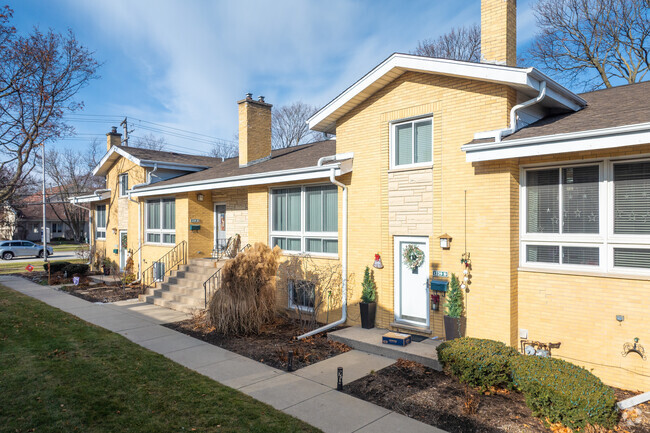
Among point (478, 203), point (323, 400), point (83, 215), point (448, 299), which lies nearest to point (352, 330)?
point (448, 299)

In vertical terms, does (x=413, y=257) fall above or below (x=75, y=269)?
above

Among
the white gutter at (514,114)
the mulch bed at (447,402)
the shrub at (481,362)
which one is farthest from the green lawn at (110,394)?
the white gutter at (514,114)

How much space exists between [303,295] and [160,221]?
8918 mm

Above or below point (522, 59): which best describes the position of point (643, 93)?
below

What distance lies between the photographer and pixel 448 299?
8109mm

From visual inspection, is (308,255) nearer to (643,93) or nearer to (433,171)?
(433,171)

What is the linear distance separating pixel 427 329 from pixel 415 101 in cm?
503

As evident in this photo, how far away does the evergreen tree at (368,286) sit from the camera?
9.54 metres

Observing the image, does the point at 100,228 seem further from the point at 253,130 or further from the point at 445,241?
the point at 445,241

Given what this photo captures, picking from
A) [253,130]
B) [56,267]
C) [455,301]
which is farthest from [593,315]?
[56,267]

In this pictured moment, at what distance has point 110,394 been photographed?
20.4 ft

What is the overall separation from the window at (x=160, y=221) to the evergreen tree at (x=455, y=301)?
11875 mm

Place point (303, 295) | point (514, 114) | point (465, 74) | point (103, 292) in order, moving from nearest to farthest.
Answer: point (514, 114) → point (465, 74) → point (303, 295) → point (103, 292)

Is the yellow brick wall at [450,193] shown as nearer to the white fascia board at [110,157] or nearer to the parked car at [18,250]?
the white fascia board at [110,157]
